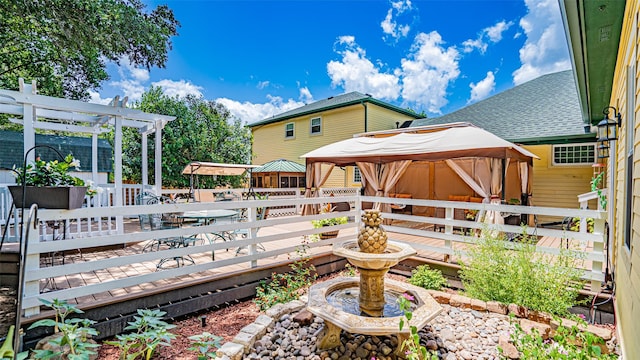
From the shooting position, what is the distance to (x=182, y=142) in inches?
547

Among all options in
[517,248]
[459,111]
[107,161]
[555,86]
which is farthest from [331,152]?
[107,161]

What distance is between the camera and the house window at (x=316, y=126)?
15.1m

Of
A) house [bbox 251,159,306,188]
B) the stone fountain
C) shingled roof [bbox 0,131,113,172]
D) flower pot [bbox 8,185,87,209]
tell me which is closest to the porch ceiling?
the stone fountain

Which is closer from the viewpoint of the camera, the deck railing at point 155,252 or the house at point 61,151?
the deck railing at point 155,252

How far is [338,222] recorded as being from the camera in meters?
6.45

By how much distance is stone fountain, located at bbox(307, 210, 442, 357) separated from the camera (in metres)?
2.56

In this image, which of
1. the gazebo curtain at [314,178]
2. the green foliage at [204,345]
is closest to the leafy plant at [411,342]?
the green foliage at [204,345]

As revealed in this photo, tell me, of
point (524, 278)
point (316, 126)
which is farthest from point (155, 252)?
point (316, 126)

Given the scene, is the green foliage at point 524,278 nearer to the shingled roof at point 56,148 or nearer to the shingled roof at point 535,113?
the shingled roof at point 535,113

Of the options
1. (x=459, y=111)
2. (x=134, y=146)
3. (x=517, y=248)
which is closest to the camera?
(x=517, y=248)

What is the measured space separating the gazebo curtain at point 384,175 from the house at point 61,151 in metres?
10.6

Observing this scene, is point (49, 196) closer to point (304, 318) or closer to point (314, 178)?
point (304, 318)

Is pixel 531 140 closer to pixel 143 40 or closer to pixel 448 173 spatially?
pixel 448 173

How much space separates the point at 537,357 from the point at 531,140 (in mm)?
8392
